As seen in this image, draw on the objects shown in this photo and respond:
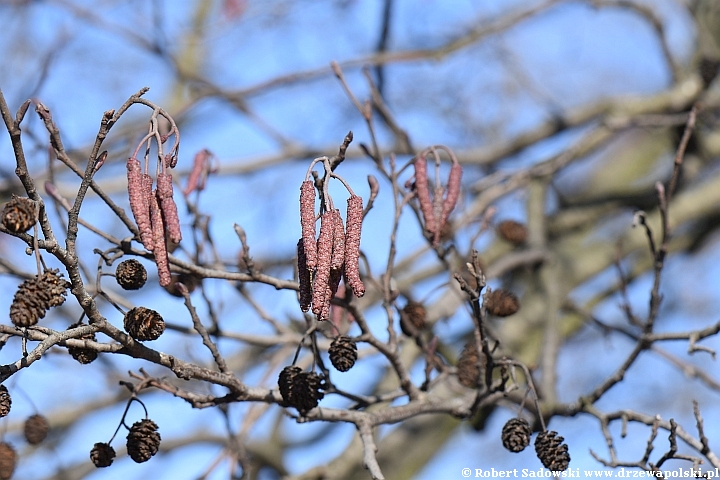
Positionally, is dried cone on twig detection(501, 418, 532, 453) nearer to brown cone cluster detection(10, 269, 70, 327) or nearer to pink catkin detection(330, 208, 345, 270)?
pink catkin detection(330, 208, 345, 270)

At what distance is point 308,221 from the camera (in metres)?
1.49

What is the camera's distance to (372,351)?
2838mm

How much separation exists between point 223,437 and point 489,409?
1261 mm

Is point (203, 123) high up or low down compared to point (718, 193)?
up

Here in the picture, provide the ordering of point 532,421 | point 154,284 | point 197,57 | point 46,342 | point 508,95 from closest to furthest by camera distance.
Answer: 1. point 46,342
2. point 532,421
3. point 154,284
4. point 508,95
5. point 197,57

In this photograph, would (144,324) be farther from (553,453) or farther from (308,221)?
(553,453)

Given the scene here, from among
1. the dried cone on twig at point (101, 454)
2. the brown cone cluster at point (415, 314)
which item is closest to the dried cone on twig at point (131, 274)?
the dried cone on twig at point (101, 454)

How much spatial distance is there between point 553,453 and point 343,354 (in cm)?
57

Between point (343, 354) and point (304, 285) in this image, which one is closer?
point (304, 285)

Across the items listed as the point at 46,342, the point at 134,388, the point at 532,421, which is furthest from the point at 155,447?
the point at 532,421

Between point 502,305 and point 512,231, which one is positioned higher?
point 512,231

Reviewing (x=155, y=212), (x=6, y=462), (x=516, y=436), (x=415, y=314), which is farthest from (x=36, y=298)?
(x=415, y=314)

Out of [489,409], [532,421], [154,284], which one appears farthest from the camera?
[154,284]

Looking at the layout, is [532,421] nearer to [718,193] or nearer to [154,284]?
[154,284]
